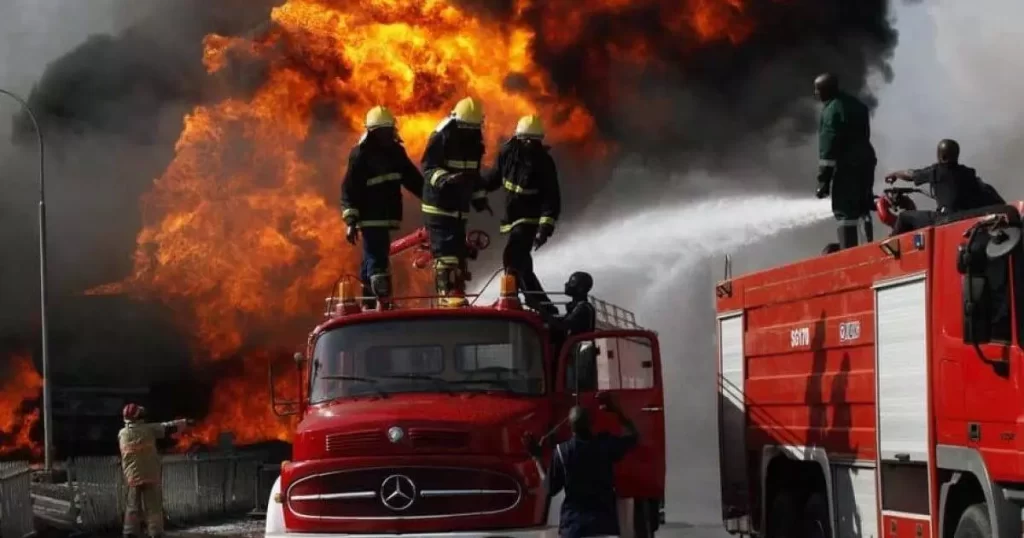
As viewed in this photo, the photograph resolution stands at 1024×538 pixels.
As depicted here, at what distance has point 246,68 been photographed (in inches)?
1406

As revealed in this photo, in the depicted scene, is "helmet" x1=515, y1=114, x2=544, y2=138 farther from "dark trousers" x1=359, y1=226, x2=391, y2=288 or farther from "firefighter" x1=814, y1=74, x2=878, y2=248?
"firefighter" x1=814, y1=74, x2=878, y2=248

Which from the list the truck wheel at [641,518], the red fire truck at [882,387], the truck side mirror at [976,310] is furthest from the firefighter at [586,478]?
the truck side mirror at [976,310]

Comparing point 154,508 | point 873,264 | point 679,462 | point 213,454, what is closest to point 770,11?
point 679,462

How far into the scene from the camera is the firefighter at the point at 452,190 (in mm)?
13805

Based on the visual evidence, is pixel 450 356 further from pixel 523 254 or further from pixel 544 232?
pixel 523 254

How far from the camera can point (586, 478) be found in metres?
10.2

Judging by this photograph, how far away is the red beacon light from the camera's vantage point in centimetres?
1195

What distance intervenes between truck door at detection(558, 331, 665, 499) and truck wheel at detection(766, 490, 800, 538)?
5.77ft

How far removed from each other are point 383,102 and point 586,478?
2377 cm

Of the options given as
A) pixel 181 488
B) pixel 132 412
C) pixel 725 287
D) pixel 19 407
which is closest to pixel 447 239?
pixel 725 287

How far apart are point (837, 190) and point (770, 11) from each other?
78.0ft

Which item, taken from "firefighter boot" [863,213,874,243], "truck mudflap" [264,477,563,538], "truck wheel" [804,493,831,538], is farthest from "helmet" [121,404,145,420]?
"firefighter boot" [863,213,874,243]

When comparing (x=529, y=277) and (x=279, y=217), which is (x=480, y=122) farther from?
(x=279, y=217)

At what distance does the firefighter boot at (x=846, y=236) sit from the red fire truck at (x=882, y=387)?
0.40 meters
